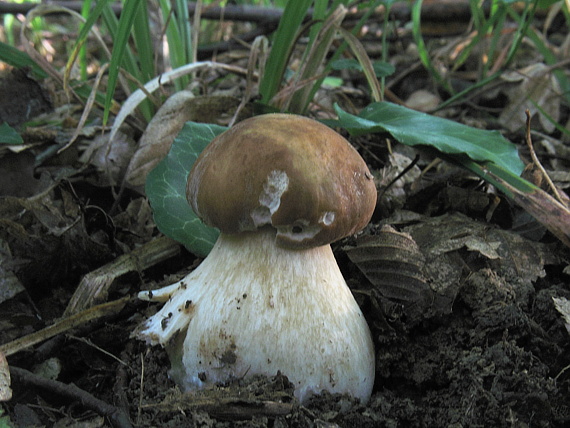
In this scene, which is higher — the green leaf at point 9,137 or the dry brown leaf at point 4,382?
the green leaf at point 9,137

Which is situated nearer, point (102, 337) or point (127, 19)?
point (102, 337)

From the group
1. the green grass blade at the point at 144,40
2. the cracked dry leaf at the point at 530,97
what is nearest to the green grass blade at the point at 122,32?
the green grass blade at the point at 144,40

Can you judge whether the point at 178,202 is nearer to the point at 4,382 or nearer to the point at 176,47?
the point at 4,382

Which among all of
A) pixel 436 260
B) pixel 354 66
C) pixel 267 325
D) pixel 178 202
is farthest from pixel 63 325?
pixel 354 66

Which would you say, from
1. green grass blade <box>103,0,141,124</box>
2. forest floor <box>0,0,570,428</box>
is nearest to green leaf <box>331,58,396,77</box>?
forest floor <box>0,0,570,428</box>

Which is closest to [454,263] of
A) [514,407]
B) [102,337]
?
[514,407]

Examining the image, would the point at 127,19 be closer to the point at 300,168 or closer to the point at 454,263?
the point at 300,168

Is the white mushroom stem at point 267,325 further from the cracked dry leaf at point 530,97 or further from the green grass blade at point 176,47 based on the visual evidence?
the cracked dry leaf at point 530,97
